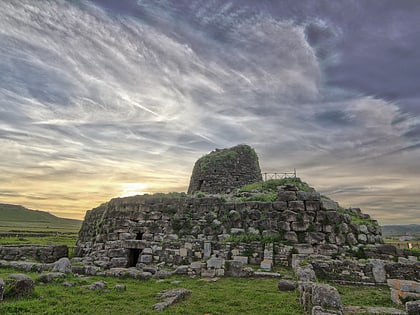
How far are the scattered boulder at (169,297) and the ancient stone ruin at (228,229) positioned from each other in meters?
3.05

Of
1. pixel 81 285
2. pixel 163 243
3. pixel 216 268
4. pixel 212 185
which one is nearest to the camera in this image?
pixel 81 285

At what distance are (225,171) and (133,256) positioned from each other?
902cm

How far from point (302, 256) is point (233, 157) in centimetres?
1116

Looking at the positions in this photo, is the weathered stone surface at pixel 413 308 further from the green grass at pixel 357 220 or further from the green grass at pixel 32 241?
the green grass at pixel 32 241

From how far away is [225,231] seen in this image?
45.8ft

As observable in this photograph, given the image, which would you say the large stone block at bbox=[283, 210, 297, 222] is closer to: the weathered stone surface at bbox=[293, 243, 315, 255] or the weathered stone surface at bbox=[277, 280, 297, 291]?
the weathered stone surface at bbox=[293, 243, 315, 255]

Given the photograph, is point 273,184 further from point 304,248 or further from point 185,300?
point 185,300

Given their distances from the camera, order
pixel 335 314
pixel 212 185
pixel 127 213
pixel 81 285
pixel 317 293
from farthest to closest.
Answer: pixel 212 185, pixel 127 213, pixel 81 285, pixel 317 293, pixel 335 314

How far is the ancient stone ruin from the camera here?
12672 mm

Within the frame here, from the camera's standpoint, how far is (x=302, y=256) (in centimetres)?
1173

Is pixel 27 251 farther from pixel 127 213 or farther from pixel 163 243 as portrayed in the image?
pixel 163 243

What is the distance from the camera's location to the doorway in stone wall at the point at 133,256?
14742 millimetres

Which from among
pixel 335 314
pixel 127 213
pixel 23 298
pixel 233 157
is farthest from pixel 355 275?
pixel 233 157

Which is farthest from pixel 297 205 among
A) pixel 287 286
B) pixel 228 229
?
pixel 287 286
